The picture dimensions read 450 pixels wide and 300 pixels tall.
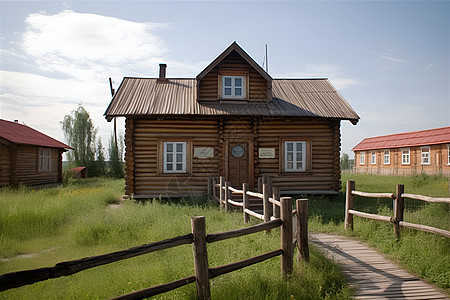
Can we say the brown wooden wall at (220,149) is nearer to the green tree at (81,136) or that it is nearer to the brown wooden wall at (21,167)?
the brown wooden wall at (21,167)

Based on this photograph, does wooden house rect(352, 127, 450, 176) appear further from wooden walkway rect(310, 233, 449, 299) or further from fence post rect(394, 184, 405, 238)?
wooden walkway rect(310, 233, 449, 299)

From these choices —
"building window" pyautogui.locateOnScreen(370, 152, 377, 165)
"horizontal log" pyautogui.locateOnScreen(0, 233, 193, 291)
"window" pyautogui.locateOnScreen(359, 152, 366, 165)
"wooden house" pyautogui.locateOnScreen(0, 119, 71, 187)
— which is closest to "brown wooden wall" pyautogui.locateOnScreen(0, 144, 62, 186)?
"wooden house" pyautogui.locateOnScreen(0, 119, 71, 187)

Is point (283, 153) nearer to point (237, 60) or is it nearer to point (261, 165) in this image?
point (261, 165)

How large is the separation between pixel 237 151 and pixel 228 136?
80 centimetres

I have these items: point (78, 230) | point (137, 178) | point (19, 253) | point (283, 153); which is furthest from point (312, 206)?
point (19, 253)

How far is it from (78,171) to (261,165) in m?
21.9

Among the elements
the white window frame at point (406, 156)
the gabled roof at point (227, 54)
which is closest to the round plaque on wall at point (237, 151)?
the gabled roof at point (227, 54)

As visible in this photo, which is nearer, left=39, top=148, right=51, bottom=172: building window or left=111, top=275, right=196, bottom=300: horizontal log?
left=111, top=275, right=196, bottom=300: horizontal log

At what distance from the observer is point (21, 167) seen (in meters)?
20.6

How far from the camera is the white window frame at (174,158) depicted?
1448 centimetres

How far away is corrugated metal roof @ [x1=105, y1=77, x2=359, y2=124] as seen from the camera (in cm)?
1422

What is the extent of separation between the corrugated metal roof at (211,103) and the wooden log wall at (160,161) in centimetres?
72

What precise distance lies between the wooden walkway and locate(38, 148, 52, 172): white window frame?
22980 mm

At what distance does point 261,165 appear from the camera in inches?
585
